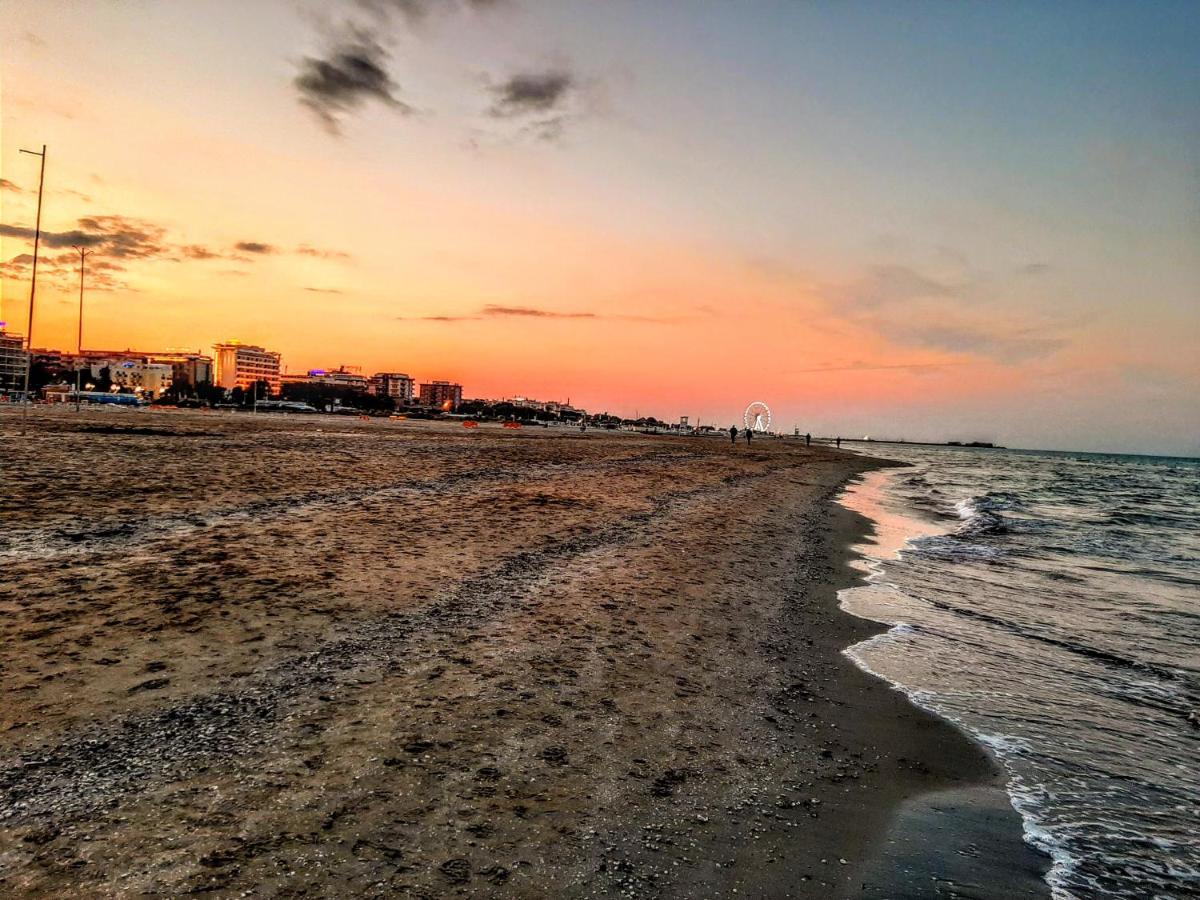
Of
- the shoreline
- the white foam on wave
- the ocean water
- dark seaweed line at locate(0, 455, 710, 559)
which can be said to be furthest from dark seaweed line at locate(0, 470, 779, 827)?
dark seaweed line at locate(0, 455, 710, 559)

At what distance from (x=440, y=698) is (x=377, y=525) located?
8244 millimetres

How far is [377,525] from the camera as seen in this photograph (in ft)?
42.1

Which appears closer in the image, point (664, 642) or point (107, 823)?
point (107, 823)

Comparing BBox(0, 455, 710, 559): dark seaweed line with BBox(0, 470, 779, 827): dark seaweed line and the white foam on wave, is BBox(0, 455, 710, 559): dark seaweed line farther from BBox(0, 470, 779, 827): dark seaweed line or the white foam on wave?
the white foam on wave

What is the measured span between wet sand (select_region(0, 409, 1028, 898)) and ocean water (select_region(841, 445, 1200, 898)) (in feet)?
1.50

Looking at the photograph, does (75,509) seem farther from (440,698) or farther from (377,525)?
(440,698)


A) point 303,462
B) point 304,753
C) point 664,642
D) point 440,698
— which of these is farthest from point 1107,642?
point 303,462

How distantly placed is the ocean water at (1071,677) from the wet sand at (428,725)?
1.50ft

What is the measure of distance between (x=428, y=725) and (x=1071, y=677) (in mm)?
7687

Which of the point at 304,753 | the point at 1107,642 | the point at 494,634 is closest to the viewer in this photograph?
the point at 304,753

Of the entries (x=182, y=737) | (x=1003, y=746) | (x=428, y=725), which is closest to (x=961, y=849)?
(x=1003, y=746)

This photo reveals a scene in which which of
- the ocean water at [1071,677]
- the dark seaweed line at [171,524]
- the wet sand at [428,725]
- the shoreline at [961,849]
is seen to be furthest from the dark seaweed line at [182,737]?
the dark seaweed line at [171,524]

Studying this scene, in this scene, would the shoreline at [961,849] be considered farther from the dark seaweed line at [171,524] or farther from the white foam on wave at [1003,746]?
the dark seaweed line at [171,524]

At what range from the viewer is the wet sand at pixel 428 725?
131 inches
